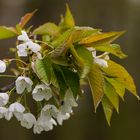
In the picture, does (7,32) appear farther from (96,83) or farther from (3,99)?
(96,83)

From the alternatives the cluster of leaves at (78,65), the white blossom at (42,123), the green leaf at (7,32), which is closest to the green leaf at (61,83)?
the cluster of leaves at (78,65)

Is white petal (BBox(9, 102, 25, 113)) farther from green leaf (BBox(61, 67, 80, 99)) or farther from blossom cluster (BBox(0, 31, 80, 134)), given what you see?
green leaf (BBox(61, 67, 80, 99))

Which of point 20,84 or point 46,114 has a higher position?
point 20,84

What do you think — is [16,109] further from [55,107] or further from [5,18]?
[5,18]

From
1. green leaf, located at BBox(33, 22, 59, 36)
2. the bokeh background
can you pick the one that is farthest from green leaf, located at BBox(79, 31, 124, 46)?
the bokeh background

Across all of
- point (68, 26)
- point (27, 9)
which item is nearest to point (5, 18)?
point (27, 9)

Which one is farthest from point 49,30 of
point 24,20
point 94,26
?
point 94,26

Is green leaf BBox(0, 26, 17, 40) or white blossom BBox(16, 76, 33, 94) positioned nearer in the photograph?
white blossom BBox(16, 76, 33, 94)

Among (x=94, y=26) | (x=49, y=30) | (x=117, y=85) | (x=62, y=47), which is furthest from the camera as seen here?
(x=94, y=26)
